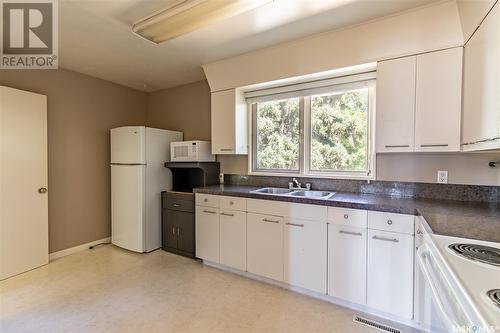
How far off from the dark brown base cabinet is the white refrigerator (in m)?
0.15

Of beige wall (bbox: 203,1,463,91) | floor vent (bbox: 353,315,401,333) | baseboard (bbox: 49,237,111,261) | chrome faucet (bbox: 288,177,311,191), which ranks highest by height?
beige wall (bbox: 203,1,463,91)

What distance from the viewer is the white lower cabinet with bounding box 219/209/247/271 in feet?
8.63

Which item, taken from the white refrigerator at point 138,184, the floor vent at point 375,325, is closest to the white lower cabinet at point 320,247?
the floor vent at point 375,325

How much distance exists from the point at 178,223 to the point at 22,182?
1.77 metres

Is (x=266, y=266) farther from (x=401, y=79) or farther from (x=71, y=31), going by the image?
(x=71, y=31)

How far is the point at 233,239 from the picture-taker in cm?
270

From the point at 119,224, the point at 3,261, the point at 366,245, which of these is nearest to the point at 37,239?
the point at 3,261

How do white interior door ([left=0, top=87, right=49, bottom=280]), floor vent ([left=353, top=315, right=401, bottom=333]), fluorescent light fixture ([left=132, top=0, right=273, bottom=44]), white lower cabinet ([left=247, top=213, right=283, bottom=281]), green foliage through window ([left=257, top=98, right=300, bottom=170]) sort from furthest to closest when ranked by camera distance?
green foliage through window ([left=257, top=98, right=300, bottom=170]) → white interior door ([left=0, top=87, right=49, bottom=280]) → white lower cabinet ([left=247, top=213, right=283, bottom=281]) → floor vent ([left=353, top=315, right=401, bottom=333]) → fluorescent light fixture ([left=132, top=0, right=273, bottom=44])

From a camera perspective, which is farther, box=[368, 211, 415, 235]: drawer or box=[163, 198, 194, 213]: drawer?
box=[163, 198, 194, 213]: drawer

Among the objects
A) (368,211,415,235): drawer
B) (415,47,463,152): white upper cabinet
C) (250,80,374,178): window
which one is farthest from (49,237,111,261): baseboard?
(415,47,463,152): white upper cabinet

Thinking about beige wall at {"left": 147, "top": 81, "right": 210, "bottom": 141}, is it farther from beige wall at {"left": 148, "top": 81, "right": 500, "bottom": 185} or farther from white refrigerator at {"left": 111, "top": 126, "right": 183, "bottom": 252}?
white refrigerator at {"left": 111, "top": 126, "right": 183, "bottom": 252}

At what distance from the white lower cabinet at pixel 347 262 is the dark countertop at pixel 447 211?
22 centimetres

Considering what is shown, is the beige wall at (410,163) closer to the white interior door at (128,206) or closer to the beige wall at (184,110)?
the beige wall at (184,110)

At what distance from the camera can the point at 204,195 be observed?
2.93 metres
